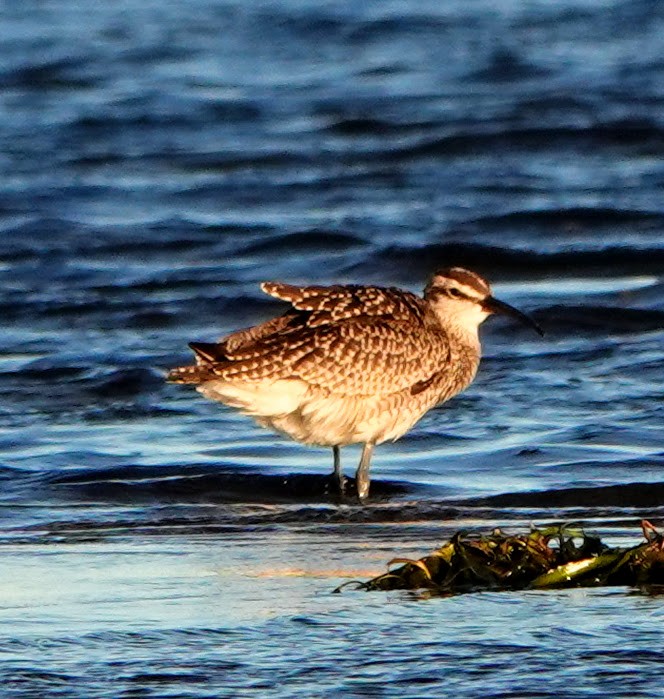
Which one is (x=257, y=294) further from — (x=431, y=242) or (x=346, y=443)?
(x=346, y=443)

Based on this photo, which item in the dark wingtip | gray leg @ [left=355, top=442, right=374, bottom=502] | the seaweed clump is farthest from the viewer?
the dark wingtip

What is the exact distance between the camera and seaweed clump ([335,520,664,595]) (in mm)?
5812

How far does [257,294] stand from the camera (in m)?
13.4

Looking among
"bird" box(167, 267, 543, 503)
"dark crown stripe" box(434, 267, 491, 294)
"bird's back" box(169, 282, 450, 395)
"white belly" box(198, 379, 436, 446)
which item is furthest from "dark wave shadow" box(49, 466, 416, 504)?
"dark crown stripe" box(434, 267, 491, 294)

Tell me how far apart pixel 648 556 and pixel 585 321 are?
6.47 meters

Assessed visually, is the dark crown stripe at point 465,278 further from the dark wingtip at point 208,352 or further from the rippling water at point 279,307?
the dark wingtip at point 208,352

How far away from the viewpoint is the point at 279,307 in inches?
518

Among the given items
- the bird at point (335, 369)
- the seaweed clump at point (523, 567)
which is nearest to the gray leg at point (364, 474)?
the bird at point (335, 369)

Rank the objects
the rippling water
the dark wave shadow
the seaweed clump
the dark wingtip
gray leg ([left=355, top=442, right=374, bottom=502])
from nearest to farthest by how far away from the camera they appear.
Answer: the rippling water, the seaweed clump, the dark wave shadow, gray leg ([left=355, top=442, right=374, bottom=502]), the dark wingtip

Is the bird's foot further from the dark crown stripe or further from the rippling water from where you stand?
the dark crown stripe

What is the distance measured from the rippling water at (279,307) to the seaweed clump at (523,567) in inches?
5.6

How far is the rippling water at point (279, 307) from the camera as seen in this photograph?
527 cm

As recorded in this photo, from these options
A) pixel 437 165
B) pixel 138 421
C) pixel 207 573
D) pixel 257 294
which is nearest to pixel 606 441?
pixel 138 421

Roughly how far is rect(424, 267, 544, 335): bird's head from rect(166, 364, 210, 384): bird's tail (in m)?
1.48
